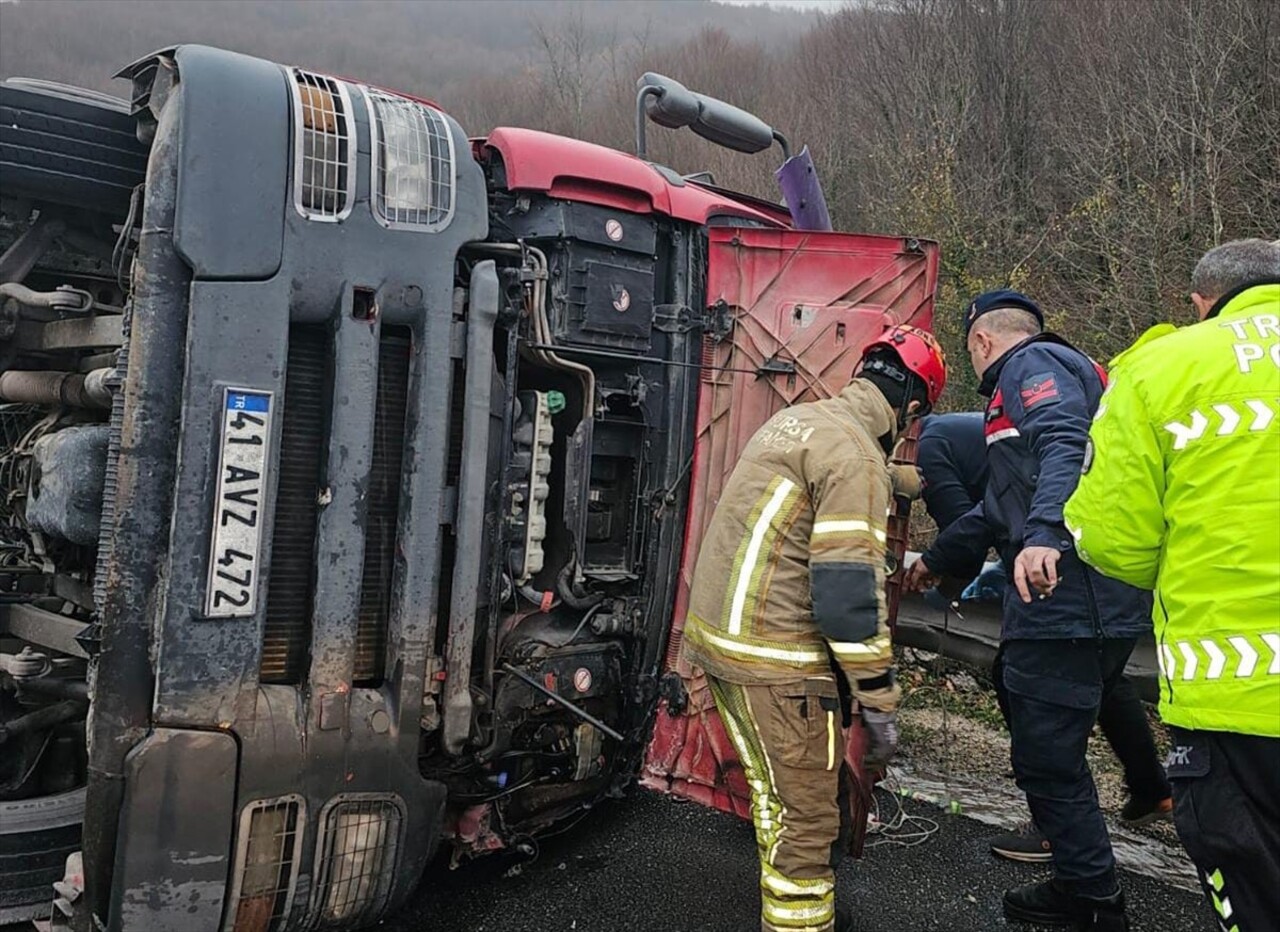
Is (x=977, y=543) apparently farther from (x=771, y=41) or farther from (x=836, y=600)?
(x=771, y=41)

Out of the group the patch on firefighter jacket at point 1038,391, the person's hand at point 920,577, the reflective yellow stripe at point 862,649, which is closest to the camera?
the reflective yellow stripe at point 862,649

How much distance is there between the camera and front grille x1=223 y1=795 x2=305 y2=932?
2295 millimetres

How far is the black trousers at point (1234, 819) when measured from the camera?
6.07 ft

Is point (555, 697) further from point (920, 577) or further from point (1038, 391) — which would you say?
point (1038, 391)

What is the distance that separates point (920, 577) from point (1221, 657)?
5.96 feet

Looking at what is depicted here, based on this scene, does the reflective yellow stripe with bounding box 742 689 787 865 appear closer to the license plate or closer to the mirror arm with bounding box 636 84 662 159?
the license plate

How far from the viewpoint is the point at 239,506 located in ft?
7.50

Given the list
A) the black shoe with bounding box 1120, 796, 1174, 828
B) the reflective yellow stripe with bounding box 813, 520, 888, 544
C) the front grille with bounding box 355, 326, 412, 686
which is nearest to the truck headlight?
the front grille with bounding box 355, 326, 412, 686

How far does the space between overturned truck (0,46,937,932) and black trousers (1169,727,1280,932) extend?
1.49 m

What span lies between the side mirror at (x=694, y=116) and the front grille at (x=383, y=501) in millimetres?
1917

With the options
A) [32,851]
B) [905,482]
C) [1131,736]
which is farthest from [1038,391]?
[32,851]

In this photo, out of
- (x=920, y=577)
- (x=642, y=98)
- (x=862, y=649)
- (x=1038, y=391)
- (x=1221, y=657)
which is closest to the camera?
(x=1221, y=657)

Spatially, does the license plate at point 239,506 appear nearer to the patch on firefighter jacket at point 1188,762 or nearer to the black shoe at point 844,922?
the black shoe at point 844,922

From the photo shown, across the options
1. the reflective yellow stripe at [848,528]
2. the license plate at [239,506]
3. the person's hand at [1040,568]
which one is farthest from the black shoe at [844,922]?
the license plate at [239,506]
